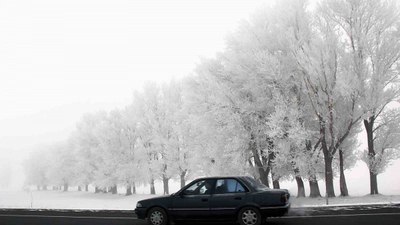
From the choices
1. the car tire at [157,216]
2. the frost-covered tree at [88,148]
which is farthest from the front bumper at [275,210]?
the frost-covered tree at [88,148]

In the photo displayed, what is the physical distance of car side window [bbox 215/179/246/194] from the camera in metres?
12.1

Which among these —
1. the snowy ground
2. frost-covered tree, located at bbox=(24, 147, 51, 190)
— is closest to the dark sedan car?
the snowy ground

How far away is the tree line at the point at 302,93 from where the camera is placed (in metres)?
23.7

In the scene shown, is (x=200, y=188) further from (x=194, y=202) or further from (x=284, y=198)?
Answer: (x=284, y=198)

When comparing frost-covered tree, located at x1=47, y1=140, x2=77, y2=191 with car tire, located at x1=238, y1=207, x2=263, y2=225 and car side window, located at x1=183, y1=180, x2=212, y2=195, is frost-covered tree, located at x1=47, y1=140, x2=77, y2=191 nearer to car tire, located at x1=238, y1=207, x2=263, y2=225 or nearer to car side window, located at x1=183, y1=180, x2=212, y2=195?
car side window, located at x1=183, y1=180, x2=212, y2=195

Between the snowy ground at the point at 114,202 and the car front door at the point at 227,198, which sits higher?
the car front door at the point at 227,198

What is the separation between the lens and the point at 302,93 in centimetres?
2627

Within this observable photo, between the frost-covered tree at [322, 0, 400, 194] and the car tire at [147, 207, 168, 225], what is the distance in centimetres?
1496

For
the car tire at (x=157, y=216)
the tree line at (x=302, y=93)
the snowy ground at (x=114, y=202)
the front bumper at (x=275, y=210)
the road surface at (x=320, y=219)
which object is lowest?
the snowy ground at (x=114, y=202)

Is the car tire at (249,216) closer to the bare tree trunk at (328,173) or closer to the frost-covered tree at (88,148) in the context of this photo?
the bare tree trunk at (328,173)

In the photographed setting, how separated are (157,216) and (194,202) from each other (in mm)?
1358

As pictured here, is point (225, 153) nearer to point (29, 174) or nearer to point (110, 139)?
point (110, 139)

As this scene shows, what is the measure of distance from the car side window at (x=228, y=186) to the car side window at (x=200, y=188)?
0.91ft

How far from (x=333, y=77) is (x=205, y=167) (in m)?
12.3
